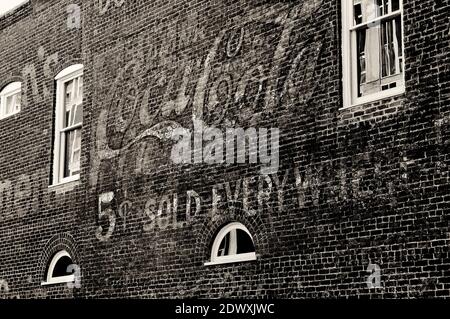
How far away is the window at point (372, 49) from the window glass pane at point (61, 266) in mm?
6966

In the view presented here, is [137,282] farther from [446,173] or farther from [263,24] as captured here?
[446,173]

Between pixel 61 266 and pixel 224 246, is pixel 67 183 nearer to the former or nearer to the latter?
pixel 61 266

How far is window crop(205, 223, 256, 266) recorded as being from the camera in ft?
44.2

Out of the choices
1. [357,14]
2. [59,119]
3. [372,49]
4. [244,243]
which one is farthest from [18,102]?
[372,49]

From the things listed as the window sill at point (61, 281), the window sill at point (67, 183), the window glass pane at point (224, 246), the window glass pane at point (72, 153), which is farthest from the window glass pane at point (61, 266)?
the window glass pane at point (224, 246)

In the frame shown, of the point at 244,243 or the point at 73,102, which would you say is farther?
the point at 73,102

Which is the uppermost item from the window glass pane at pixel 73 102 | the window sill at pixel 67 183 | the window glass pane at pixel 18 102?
the window glass pane at pixel 18 102

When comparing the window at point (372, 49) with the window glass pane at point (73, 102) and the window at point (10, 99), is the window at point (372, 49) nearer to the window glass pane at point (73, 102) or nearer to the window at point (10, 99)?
the window glass pane at point (73, 102)

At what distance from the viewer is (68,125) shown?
57.6ft

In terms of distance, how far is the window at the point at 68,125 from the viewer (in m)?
17.3

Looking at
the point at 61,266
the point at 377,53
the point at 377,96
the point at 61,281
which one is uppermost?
the point at 377,53

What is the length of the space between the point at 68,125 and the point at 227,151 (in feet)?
15.6

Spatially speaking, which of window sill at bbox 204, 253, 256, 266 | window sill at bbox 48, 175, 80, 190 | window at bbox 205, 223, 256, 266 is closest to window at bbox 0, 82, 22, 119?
window sill at bbox 48, 175, 80, 190

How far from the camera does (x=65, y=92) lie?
58.4ft
